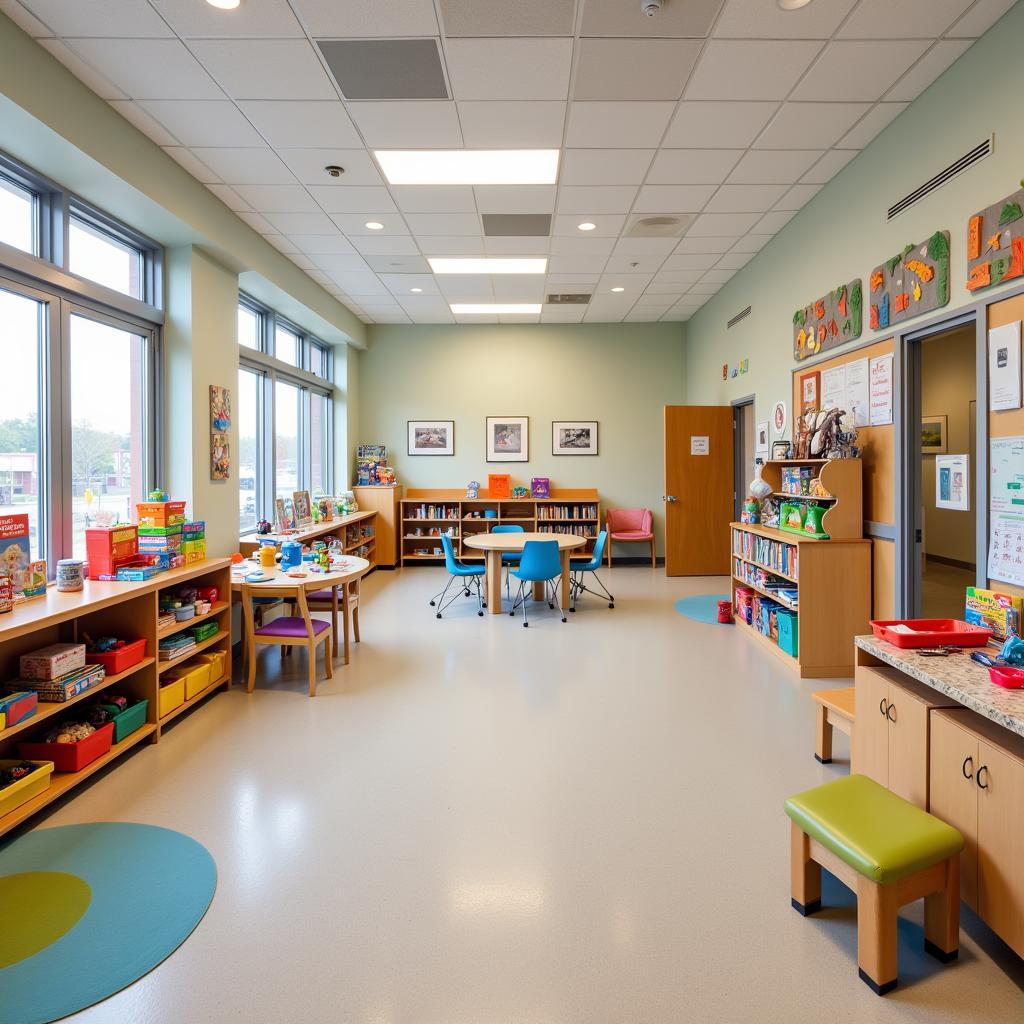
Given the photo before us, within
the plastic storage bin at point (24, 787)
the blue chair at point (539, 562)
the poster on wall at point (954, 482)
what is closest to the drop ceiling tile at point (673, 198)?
the poster on wall at point (954, 482)

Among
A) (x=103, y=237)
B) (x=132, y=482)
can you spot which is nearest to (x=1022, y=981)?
(x=132, y=482)

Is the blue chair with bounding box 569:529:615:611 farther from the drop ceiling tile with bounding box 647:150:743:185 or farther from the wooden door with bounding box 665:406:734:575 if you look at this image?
the drop ceiling tile with bounding box 647:150:743:185

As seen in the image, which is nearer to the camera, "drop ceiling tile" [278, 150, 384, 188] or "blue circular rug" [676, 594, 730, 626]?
"drop ceiling tile" [278, 150, 384, 188]

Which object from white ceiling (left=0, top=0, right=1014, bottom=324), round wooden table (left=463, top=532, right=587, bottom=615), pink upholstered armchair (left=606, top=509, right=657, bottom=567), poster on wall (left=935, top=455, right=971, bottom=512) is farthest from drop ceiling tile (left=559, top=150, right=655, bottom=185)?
pink upholstered armchair (left=606, top=509, right=657, bottom=567)

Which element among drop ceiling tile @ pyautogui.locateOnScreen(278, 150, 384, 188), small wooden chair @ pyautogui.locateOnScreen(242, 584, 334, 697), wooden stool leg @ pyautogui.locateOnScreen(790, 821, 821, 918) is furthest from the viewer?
drop ceiling tile @ pyautogui.locateOnScreen(278, 150, 384, 188)

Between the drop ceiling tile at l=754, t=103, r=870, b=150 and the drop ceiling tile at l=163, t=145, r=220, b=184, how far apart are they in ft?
12.7

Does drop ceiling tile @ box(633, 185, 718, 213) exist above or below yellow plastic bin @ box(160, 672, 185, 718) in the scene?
above

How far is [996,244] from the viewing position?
10.2 feet

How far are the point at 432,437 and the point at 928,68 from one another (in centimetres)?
734

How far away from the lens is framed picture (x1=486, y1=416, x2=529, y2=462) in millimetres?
9695

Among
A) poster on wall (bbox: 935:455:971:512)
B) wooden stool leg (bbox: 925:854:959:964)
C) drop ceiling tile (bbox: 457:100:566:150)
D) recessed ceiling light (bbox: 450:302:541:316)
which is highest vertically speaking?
recessed ceiling light (bbox: 450:302:541:316)

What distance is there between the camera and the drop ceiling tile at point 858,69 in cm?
325

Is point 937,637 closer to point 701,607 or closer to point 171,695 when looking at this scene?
point 171,695

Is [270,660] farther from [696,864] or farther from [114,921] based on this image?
[696,864]
